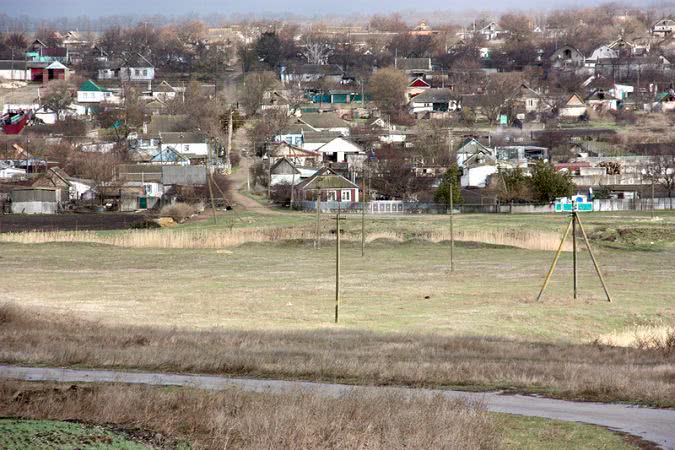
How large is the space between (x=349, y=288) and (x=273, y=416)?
34.7m

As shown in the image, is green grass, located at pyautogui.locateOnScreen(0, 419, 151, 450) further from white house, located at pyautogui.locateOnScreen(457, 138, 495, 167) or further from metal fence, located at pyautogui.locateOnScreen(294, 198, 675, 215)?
white house, located at pyautogui.locateOnScreen(457, 138, 495, 167)

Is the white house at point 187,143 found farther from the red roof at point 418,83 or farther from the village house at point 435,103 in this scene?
the red roof at point 418,83

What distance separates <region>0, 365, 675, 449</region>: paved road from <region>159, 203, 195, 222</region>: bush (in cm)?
6834

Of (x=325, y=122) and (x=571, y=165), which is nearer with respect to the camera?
(x=571, y=165)

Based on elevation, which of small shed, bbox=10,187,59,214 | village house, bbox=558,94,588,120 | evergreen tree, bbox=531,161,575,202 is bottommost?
small shed, bbox=10,187,59,214

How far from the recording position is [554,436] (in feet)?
57.8

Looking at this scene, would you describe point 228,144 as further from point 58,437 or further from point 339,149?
point 58,437

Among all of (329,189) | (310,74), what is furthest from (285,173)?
(310,74)

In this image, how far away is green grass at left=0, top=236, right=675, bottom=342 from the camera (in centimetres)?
4000

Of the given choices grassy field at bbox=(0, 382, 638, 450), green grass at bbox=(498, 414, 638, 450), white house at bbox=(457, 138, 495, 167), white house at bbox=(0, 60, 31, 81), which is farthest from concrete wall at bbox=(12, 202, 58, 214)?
white house at bbox=(0, 60, 31, 81)

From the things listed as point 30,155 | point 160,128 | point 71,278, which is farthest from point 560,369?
point 160,128

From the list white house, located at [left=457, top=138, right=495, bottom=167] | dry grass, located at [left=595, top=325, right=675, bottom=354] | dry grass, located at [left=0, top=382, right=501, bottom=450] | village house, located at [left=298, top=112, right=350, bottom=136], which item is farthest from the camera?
village house, located at [left=298, top=112, right=350, bottom=136]

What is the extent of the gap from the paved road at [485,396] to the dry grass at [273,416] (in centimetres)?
157

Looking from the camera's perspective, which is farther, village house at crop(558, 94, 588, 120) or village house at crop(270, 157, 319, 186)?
village house at crop(558, 94, 588, 120)
